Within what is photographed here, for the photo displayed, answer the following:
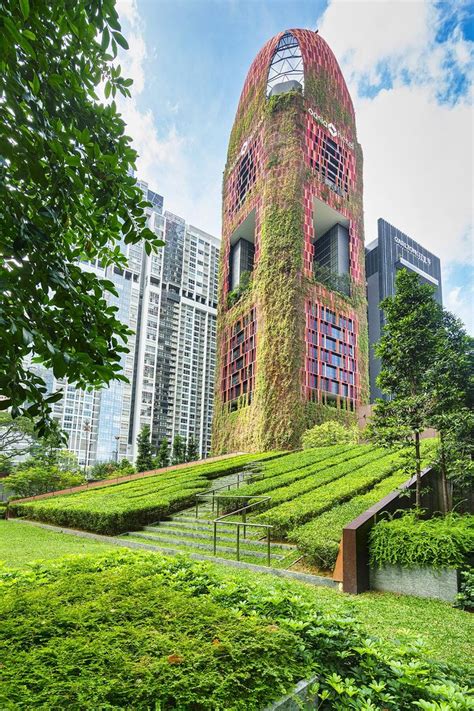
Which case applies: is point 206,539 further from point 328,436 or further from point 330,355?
point 330,355

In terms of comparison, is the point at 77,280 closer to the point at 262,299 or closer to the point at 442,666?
the point at 442,666

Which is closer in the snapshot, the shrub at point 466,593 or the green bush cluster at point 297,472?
the shrub at point 466,593

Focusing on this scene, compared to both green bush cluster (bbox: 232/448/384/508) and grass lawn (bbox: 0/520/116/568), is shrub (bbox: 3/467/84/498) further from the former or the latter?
green bush cluster (bbox: 232/448/384/508)

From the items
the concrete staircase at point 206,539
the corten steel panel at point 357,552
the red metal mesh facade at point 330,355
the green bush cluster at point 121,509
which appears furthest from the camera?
the red metal mesh facade at point 330,355

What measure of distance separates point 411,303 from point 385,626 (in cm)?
587

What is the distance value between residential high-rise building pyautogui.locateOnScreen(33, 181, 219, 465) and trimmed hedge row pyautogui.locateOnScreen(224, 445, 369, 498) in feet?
200

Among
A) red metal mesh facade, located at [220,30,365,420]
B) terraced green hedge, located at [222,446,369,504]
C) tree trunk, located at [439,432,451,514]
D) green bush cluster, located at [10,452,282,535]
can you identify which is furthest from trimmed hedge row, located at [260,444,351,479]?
red metal mesh facade, located at [220,30,365,420]

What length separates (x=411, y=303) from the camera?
337 inches

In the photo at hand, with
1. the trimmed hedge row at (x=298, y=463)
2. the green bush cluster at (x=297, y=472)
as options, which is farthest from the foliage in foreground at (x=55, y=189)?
the trimmed hedge row at (x=298, y=463)

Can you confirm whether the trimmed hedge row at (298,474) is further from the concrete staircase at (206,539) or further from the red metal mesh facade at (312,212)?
the red metal mesh facade at (312,212)

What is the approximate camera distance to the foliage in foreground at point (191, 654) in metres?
1.95

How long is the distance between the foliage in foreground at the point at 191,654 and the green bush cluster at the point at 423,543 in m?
3.25

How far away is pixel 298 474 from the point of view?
543 inches

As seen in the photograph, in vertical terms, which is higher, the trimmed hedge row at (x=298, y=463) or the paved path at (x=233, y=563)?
the trimmed hedge row at (x=298, y=463)
